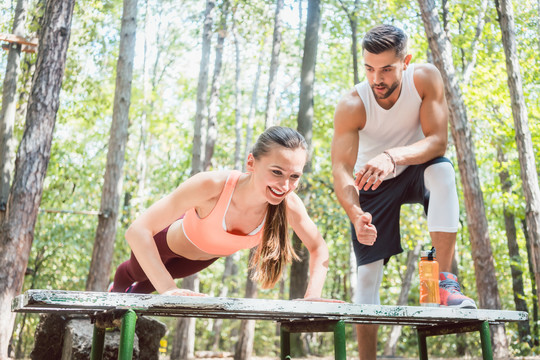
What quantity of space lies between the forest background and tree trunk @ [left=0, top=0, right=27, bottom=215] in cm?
21

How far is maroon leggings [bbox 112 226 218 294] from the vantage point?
131 inches

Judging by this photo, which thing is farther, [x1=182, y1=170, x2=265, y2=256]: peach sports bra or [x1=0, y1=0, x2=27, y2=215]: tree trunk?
[x1=0, y1=0, x2=27, y2=215]: tree trunk

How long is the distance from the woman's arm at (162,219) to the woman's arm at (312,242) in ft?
1.37

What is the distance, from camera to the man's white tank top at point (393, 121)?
313 cm

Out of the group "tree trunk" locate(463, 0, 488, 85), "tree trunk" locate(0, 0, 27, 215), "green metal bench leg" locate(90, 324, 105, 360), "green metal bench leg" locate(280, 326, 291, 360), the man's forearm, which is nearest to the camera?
"green metal bench leg" locate(90, 324, 105, 360)

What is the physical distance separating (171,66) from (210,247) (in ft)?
62.3

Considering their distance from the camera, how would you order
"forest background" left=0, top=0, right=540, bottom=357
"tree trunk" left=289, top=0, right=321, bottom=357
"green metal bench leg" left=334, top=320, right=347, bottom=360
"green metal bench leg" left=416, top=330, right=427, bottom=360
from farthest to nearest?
"forest background" left=0, top=0, right=540, bottom=357, "tree trunk" left=289, top=0, right=321, bottom=357, "green metal bench leg" left=416, top=330, right=427, bottom=360, "green metal bench leg" left=334, top=320, right=347, bottom=360

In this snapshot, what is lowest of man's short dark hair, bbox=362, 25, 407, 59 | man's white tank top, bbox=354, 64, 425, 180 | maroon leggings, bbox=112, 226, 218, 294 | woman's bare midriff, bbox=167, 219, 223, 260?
maroon leggings, bbox=112, 226, 218, 294

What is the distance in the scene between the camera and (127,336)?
1.87 metres

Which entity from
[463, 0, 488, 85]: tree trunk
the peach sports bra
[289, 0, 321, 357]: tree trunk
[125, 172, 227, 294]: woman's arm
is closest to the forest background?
[463, 0, 488, 85]: tree trunk

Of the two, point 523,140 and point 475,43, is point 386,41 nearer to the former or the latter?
point 523,140

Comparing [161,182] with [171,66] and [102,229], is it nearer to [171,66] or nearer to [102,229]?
[171,66]

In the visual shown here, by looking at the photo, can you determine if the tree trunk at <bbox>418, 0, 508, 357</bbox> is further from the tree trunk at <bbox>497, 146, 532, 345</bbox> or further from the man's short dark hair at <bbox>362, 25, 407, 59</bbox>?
the tree trunk at <bbox>497, 146, 532, 345</bbox>

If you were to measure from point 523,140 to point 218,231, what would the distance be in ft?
19.3
